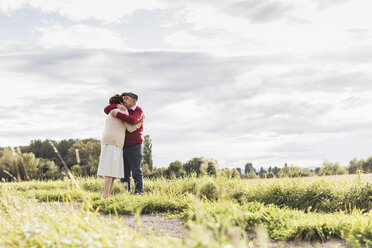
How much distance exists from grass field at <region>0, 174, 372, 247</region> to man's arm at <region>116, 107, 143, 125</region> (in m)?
1.64

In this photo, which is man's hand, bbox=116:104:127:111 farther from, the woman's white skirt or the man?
the woman's white skirt

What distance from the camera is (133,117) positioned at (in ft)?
25.3

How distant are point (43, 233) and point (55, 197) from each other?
20.3 ft

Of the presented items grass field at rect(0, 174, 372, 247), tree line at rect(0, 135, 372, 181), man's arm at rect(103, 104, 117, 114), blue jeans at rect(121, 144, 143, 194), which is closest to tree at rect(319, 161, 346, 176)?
tree line at rect(0, 135, 372, 181)

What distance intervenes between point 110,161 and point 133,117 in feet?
3.49

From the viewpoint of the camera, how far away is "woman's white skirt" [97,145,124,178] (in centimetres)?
766

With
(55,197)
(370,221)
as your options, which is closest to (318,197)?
(370,221)

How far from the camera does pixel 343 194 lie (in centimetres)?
696

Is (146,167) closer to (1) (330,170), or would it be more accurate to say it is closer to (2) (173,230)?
(1) (330,170)

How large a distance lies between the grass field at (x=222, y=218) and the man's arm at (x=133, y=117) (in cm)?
164

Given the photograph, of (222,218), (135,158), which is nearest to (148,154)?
(135,158)

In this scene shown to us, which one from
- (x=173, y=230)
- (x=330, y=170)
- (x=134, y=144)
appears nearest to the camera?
(x=173, y=230)

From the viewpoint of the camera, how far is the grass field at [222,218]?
11.7ft

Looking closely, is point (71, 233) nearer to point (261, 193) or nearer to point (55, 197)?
point (261, 193)
